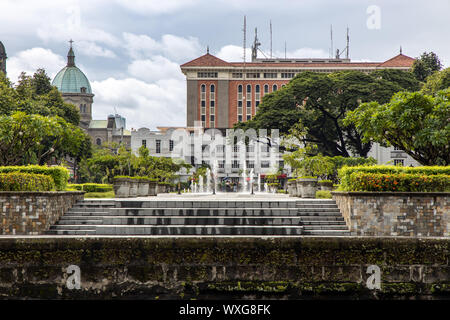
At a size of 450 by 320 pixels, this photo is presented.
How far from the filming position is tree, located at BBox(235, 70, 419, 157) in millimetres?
42406

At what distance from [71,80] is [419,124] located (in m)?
→ 118

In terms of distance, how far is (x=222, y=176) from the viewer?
75062mm

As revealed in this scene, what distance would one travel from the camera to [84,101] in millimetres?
129000

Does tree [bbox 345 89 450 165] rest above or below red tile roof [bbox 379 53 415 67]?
below

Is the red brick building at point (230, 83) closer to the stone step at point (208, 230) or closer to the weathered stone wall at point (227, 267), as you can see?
the stone step at point (208, 230)

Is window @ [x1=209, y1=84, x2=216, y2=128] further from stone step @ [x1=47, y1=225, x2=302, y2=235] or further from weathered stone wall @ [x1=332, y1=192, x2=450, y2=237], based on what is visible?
stone step @ [x1=47, y1=225, x2=302, y2=235]

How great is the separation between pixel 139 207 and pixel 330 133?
35915 mm

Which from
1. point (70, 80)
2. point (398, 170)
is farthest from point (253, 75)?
point (398, 170)

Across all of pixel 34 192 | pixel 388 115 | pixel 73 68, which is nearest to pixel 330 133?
pixel 388 115

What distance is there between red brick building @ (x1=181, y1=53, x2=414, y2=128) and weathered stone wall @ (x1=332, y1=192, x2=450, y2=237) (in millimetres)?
76880

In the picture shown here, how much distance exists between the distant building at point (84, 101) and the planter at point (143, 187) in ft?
318

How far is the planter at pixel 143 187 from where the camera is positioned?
25.5m

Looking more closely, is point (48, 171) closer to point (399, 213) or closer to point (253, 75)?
point (399, 213)

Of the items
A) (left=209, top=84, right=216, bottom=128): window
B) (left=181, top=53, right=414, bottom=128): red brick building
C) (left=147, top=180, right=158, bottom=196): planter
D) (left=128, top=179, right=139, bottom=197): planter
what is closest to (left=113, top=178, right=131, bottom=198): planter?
(left=128, top=179, right=139, bottom=197): planter
